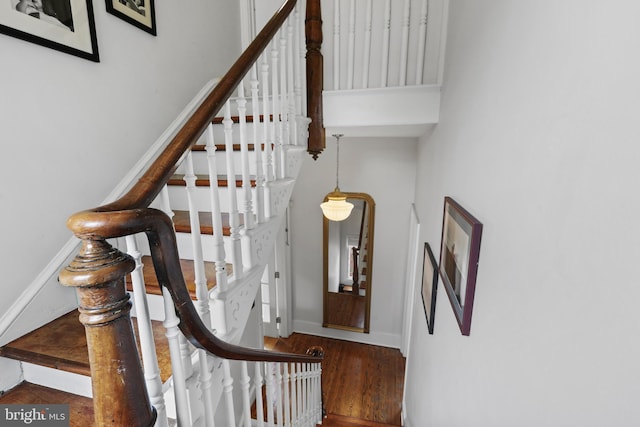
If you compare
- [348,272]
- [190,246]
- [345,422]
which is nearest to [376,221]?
[348,272]

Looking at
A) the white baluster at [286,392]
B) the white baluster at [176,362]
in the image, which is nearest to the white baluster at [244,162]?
the white baluster at [176,362]

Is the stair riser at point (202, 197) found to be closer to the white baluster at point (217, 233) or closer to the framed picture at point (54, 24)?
the white baluster at point (217, 233)

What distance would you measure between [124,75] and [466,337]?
222cm

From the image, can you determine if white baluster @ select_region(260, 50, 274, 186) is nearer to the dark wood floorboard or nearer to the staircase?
the staircase

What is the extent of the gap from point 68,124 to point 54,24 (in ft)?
1.47

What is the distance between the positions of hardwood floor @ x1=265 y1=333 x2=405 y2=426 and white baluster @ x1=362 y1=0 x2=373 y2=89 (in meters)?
3.26

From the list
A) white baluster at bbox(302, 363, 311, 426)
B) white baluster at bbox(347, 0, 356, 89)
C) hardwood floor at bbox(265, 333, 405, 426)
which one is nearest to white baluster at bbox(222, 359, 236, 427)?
white baluster at bbox(302, 363, 311, 426)

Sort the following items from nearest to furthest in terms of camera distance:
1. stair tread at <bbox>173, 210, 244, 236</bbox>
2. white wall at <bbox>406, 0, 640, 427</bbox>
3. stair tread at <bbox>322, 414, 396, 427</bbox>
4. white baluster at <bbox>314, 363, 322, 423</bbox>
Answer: white wall at <bbox>406, 0, 640, 427</bbox>
stair tread at <bbox>173, 210, 244, 236</bbox>
white baluster at <bbox>314, 363, 322, 423</bbox>
stair tread at <bbox>322, 414, 396, 427</bbox>

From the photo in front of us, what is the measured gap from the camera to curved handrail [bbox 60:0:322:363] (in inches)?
18.9

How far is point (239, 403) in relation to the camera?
2.79 m

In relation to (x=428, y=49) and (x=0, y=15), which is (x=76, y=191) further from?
→ (x=428, y=49)

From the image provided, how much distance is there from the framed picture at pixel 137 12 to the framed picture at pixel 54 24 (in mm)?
183

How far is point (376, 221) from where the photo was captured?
3814mm

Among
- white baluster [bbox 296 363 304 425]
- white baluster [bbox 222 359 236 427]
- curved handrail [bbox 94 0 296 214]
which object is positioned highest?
curved handrail [bbox 94 0 296 214]
